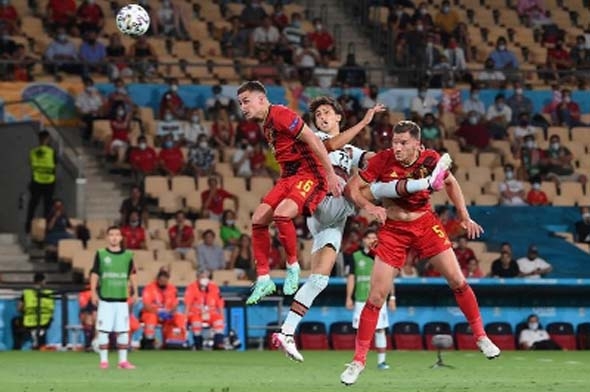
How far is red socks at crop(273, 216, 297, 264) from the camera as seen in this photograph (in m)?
16.4

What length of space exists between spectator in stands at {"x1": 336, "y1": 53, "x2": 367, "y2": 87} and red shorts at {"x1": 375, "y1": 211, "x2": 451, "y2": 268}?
65.0 feet

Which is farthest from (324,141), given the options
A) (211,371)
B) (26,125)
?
(26,125)

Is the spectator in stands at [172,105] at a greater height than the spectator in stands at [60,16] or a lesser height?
lesser

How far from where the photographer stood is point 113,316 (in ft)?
78.1

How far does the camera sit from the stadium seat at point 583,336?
101 feet

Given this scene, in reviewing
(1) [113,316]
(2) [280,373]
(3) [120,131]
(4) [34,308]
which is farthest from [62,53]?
(2) [280,373]

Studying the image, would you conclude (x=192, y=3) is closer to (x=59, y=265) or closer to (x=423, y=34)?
(x=423, y=34)

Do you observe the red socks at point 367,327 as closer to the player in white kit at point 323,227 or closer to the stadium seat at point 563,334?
the player in white kit at point 323,227

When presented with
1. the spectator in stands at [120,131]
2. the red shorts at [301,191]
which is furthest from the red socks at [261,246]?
the spectator in stands at [120,131]

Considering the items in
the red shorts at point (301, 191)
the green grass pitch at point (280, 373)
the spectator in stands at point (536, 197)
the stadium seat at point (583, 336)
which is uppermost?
the red shorts at point (301, 191)

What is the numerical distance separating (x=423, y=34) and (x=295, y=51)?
310 cm

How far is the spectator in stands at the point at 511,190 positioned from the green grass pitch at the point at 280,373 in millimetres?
5543

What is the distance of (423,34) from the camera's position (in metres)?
37.8

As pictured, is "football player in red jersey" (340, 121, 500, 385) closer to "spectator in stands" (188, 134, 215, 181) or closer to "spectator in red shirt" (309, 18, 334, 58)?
"spectator in stands" (188, 134, 215, 181)
